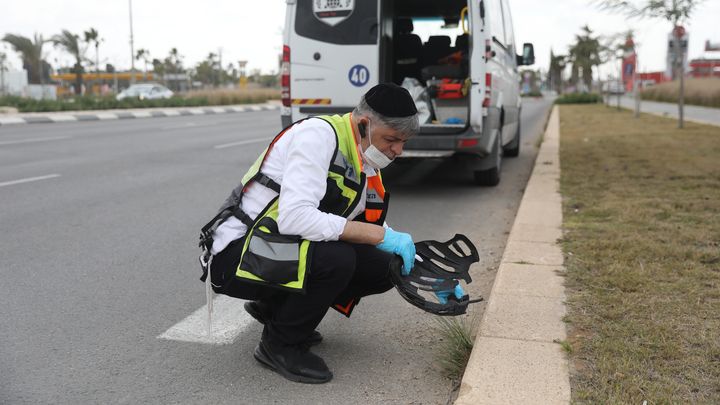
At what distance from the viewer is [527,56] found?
1084 centimetres

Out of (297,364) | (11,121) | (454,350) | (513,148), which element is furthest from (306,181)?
(11,121)

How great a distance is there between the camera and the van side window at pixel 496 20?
23.7 ft

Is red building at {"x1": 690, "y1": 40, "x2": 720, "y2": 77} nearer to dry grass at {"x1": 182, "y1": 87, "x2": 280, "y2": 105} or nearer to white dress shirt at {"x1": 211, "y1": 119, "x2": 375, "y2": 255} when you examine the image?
dry grass at {"x1": 182, "y1": 87, "x2": 280, "y2": 105}

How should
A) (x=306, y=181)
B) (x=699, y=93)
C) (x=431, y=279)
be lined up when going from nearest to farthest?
1. (x=306, y=181)
2. (x=431, y=279)
3. (x=699, y=93)

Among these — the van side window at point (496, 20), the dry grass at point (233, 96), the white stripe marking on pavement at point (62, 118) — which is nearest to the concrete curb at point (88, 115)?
the white stripe marking on pavement at point (62, 118)

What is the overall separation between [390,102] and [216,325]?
5.07 feet

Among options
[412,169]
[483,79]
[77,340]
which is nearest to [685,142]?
[412,169]

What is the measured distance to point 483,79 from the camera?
6.92m

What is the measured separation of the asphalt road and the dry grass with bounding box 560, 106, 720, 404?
0.60 metres

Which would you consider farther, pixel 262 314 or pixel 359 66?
pixel 359 66

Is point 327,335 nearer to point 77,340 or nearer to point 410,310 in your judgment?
point 410,310

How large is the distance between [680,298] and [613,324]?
0.60 meters

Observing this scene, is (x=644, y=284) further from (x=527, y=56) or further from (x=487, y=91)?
(x=527, y=56)

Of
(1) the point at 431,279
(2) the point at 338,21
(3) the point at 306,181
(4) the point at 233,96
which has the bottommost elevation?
(1) the point at 431,279
